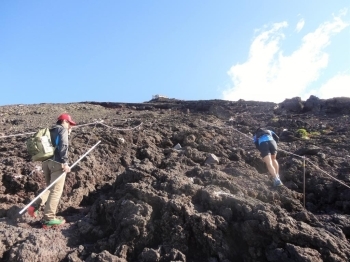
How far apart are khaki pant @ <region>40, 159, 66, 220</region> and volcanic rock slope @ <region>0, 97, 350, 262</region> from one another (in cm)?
26

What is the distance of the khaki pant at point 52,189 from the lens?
189 inches

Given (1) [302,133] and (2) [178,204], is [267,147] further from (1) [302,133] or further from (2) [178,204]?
(1) [302,133]

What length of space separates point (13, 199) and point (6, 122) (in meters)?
9.41

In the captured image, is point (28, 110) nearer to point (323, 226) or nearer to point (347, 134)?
point (347, 134)

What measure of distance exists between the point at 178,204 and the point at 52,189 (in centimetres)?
199

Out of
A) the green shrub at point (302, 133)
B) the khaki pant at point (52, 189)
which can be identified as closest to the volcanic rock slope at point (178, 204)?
the khaki pant at point (52, 189)

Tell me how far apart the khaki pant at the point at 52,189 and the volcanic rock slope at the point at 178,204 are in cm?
26

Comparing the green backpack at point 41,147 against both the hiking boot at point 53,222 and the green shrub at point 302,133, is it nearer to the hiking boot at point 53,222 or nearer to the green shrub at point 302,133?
the hiking boot at point 53,222

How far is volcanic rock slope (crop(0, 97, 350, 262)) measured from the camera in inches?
153

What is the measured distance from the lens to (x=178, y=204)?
436 centimetres

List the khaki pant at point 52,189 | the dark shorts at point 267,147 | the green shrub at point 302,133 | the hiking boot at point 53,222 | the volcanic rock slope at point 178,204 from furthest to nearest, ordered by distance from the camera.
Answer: the green shrub at point 302,133
the dark shorts at point 267,147
the khaki pant at point 52,189
the hiking boot at point 53,222
the volcanic rock slope at point 178,204

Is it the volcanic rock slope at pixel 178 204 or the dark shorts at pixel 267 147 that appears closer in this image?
the volcanic rock slope at pixel 178 204

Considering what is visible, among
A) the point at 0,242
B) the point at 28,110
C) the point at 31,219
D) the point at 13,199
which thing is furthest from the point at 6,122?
the point at 0,242

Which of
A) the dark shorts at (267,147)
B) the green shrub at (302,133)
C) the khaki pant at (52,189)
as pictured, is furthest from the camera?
the green shrub at (302,133)
